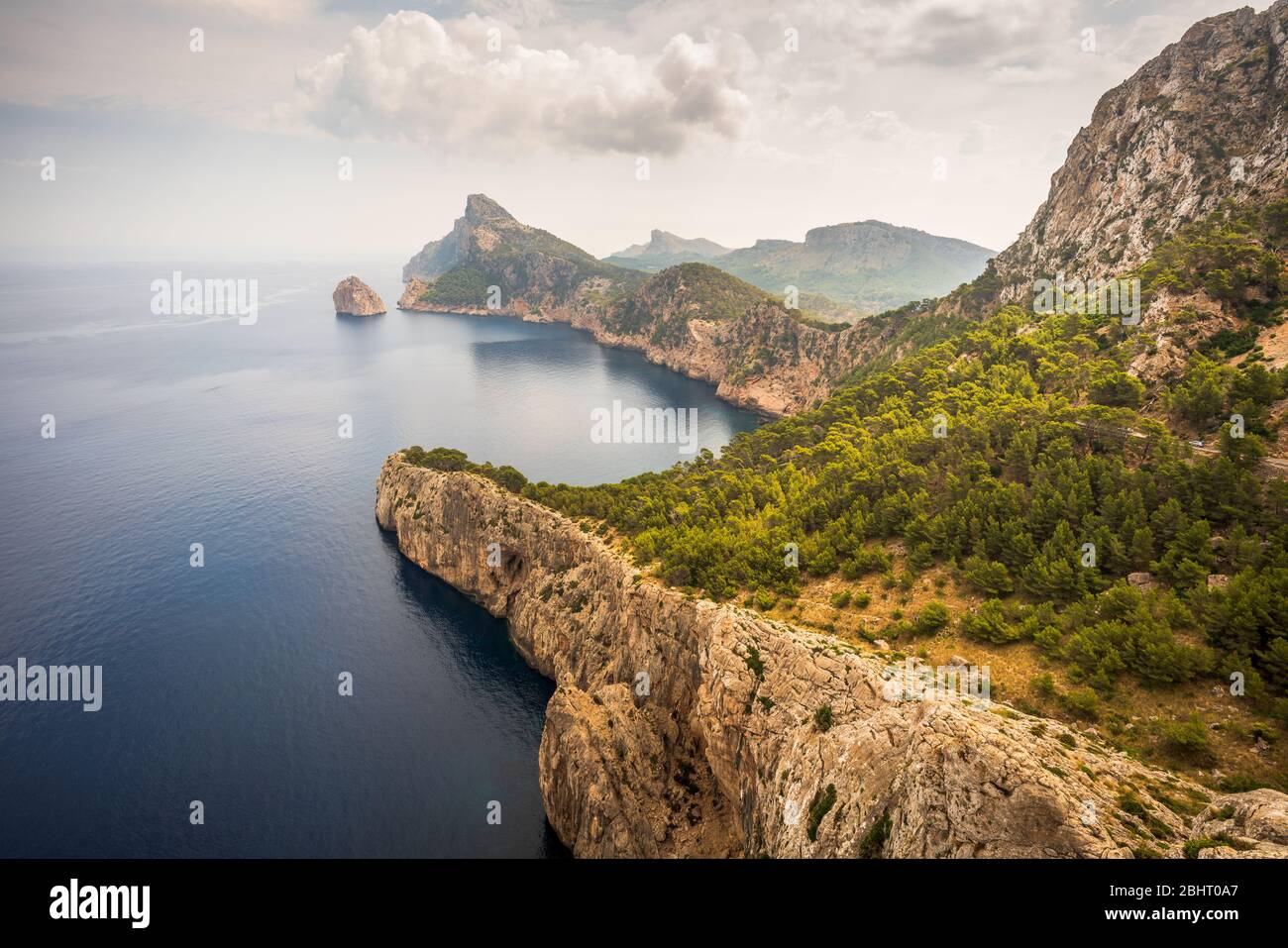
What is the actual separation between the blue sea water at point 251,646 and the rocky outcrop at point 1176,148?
72.0m

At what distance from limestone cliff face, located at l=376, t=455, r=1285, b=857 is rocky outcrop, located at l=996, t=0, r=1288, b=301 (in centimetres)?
7923

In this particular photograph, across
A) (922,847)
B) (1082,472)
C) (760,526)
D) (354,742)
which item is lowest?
(354,742)

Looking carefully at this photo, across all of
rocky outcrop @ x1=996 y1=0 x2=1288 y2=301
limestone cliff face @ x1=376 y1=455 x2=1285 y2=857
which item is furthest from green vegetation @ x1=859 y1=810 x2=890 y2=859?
rocky outcrop @ x1=996 y1=0 x2=1288 y2=301

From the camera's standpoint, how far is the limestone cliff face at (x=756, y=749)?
63.6ft

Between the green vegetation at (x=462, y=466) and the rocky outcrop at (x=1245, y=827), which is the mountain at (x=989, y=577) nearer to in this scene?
the rocky outcrop at (x=1245, y=827)

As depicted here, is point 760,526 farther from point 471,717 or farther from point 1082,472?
point 471,717

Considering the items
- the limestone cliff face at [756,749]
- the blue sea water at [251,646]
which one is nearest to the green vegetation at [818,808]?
the limestone cliff face at [756,749]

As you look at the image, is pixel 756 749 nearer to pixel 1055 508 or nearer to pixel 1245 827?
pixel 1245 827

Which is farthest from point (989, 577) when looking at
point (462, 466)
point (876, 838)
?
point (462, 466)

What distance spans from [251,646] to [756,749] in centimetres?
5451

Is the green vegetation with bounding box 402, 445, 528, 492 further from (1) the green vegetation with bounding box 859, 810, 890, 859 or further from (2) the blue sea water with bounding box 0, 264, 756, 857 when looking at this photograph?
(1) the green vegetation with bounding box 859, 810, 890, 859
